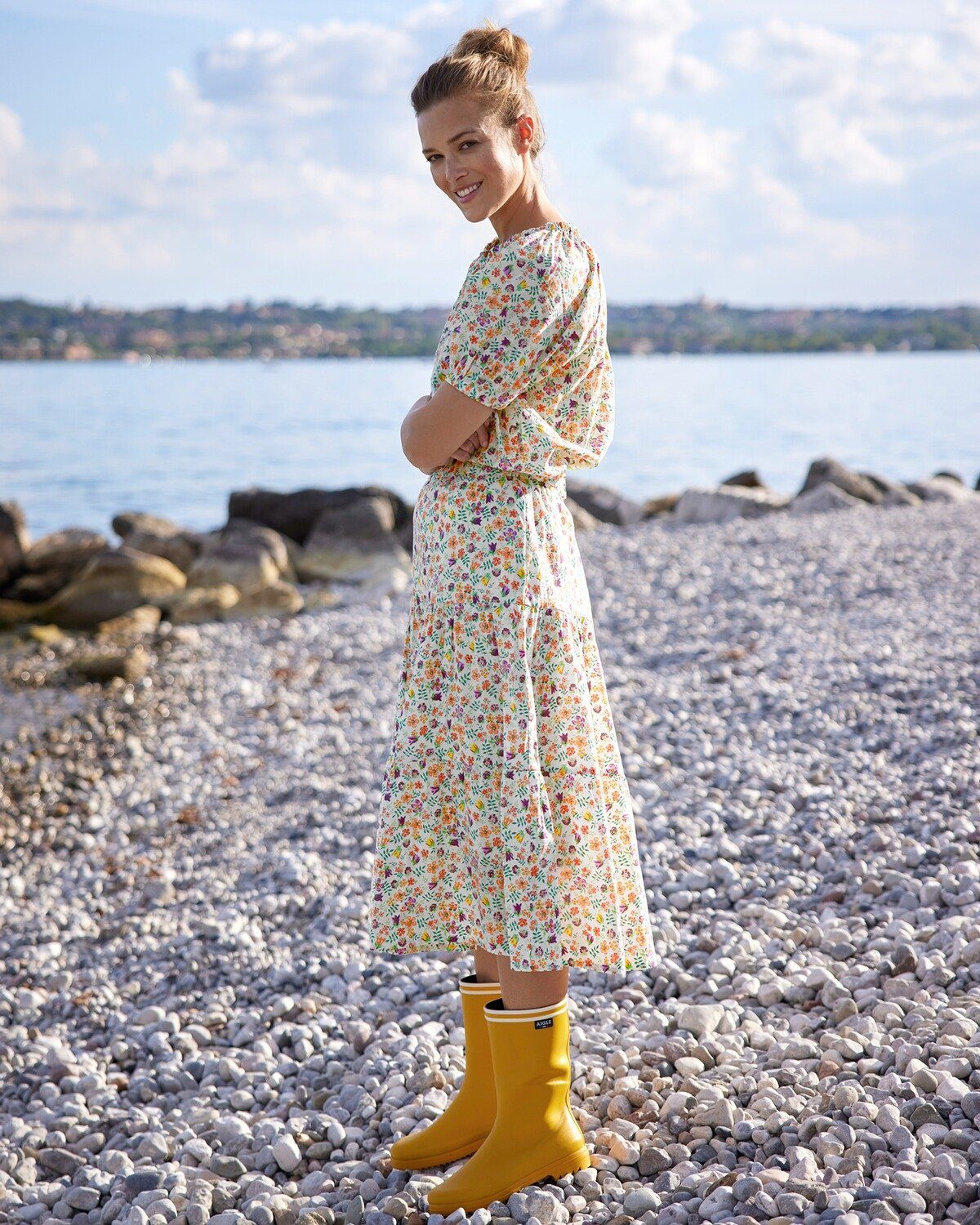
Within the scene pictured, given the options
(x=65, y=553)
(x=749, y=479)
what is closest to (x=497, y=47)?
(x=65, y=553)

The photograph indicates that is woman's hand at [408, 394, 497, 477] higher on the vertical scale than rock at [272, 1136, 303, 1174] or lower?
higher

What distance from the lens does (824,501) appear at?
13.7 meters

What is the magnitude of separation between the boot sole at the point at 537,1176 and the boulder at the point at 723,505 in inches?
448

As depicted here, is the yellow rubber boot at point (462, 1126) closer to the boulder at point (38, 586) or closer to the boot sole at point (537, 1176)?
the boot sole at point (537, 1176)

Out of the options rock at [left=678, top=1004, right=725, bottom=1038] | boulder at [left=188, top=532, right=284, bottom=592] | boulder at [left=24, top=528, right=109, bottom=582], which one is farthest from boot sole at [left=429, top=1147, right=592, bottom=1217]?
boulder at [left=24, top=528, right=109, bottom=582]

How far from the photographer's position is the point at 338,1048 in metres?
3.40

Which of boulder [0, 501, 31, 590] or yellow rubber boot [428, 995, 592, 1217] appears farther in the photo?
boulder [0, 501, 31, 590]

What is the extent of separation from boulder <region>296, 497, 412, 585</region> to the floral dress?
902cm

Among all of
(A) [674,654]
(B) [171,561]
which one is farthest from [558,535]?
(B) [171,561]

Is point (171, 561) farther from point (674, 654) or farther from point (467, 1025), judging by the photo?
point (467, 1025)

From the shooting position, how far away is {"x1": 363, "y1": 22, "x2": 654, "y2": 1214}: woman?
231 cm

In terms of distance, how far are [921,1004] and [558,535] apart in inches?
61.0

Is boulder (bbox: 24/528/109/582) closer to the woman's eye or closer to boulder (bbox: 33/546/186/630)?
boulder (bbox: 33/546/186/630)

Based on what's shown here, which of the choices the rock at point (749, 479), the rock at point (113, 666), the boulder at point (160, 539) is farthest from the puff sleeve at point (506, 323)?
the rock at point (749, 479)
